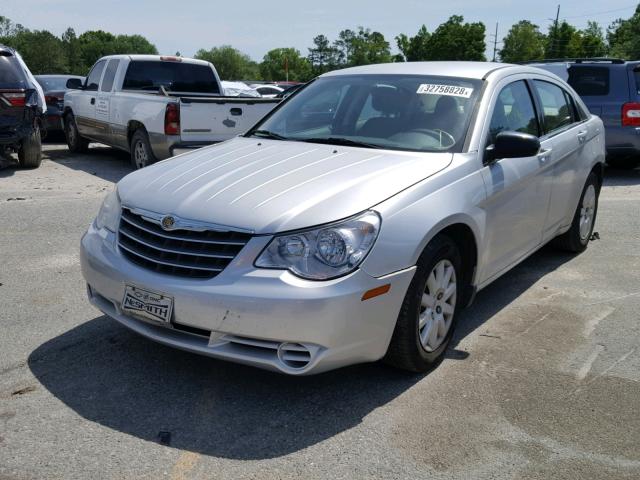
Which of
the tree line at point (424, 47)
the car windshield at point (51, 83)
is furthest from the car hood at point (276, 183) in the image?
the tree line at point (424, 47)

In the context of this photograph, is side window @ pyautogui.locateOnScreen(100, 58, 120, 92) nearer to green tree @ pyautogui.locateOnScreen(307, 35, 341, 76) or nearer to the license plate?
the license plate

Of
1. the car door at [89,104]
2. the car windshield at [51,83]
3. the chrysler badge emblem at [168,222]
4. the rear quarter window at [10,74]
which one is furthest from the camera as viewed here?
the car windshield at [51,83]

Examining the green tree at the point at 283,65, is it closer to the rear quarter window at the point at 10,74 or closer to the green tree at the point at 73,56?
the green tree at the point at 73,56

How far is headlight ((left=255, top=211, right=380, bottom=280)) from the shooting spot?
11.0 feet

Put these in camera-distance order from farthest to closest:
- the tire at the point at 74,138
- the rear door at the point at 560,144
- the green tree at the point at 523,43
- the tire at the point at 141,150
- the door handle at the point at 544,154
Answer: the green tree at the point at 523,43
the tire at the point at 74,138
the tire at the point at 141,150
the rear door at the point at 560,144
the door handle at the point at 544,154

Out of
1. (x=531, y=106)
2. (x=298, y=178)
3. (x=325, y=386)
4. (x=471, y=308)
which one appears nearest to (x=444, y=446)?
(x=325, y=386)

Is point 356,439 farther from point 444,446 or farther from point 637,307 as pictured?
point 637,307

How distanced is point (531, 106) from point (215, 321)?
313 centimetres

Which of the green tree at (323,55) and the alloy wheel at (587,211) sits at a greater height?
the green tree at (323,55)

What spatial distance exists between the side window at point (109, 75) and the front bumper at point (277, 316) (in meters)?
9.00

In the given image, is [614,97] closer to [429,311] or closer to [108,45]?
[429,311]

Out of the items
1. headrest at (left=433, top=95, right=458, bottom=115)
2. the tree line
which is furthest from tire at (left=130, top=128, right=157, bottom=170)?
the tree line

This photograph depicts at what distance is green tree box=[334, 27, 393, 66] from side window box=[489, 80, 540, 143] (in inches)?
4674

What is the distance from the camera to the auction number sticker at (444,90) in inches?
184
